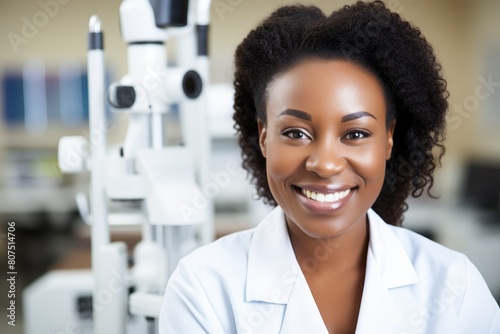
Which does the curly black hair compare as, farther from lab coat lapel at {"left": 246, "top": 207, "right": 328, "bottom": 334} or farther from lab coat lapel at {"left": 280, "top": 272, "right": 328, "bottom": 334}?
lab coat lapel at {"left": 280, "top": 272, "right": 328, "bottom": 334}

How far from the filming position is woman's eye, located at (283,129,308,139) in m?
0.92

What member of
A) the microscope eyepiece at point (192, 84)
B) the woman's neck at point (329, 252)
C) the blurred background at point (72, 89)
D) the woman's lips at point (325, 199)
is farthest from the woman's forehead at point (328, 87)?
the blurred background at point (72, 89)

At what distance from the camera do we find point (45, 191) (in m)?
4.56

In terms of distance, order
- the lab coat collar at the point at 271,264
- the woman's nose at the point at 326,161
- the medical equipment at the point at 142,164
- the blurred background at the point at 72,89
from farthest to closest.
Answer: the blurred background at the point at 72,89 → the medical equipment at the point at 142,164 → the lab coat collar at the point at 271,264 → the woman's nose at the point at 326,161

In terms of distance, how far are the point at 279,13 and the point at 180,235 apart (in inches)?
23.2

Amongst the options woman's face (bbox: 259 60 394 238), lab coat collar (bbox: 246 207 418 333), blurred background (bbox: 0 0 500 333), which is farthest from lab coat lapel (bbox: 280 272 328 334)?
blurred background (bbox: 0 0 500 333)

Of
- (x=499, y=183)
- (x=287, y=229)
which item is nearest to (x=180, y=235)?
(x=287, y=229)

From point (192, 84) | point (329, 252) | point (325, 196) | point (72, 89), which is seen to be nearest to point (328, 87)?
point (325, 196)

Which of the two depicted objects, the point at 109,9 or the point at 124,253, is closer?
the point at 124,253

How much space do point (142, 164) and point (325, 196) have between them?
1.76 feet

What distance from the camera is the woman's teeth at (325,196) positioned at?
92 centimetres

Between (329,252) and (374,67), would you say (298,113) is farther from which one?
(329,252)

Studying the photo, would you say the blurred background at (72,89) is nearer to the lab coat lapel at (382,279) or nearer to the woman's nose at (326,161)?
the lab coat lapel at (382,279)

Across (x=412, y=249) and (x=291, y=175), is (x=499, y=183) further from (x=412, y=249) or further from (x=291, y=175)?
(x=291, y=175)
